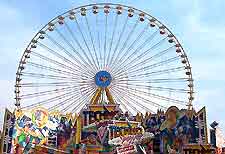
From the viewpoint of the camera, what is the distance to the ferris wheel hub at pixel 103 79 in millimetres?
34688

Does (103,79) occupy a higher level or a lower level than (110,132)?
higher

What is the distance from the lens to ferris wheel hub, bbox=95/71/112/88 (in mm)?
34688

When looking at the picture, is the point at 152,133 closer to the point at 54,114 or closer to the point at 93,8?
the point at 54,114

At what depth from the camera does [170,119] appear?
110ft

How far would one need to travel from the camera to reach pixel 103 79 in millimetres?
34781

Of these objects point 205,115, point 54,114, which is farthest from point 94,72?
point 205,115

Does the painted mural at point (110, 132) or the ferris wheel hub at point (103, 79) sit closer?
the painted mural at point (110, 132)

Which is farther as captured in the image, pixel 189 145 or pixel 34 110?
pixel 34 110

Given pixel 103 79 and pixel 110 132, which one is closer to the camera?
pixel 110 132

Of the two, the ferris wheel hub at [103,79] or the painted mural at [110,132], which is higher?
the ferris wheel hub at [103,79]

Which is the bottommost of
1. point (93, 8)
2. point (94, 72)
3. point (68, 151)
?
point (68, 151)

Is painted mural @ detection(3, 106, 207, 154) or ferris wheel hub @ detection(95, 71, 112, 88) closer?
painted mural @ detection(3, 106, 207, 154)

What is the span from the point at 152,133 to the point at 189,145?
131 inches

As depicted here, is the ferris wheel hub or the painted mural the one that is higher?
the ferris wheel hub
